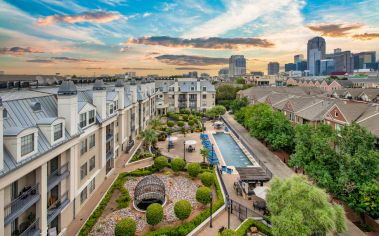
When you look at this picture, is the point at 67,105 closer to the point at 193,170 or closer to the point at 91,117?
the point at 91,117

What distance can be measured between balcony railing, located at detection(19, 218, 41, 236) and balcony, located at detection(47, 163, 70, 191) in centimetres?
229

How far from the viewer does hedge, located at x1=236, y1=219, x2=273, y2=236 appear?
20.1 m

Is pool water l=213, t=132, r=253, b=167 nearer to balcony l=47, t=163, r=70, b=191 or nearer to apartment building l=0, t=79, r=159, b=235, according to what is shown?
apartment building l=0, t=79, r=159, b=235

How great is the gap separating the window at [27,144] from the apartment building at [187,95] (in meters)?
65.8

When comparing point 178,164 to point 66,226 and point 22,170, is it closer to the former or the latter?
point 66,226

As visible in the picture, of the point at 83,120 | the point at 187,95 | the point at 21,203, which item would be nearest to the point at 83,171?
the point at 83,120

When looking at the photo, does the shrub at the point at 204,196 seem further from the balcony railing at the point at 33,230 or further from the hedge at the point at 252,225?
the balcony railing at the point at 33,230

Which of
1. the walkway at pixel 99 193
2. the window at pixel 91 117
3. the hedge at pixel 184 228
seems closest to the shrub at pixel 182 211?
the hedge at pixel 184 228

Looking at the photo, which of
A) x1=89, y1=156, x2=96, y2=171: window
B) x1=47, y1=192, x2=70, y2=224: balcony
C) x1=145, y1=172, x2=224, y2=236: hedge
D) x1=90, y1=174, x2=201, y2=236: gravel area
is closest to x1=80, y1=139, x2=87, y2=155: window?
x1=89, y1=156, x2=96, y2=171: window

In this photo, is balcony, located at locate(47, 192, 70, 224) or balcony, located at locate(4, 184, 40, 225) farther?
balcony, located at locate(47, 192, 70, 224)

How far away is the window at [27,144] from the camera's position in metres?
14.8

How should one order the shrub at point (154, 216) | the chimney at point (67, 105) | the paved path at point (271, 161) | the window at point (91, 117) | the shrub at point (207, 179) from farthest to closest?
the shrub at point (207, 179) → the window at point (91, 117) → the paved path at point (271, 161) → the chimney at point (67, 105) → the shrub at point (154, 216)

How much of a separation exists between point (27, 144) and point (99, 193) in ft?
44.7

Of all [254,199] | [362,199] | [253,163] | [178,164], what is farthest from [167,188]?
[362,199]
